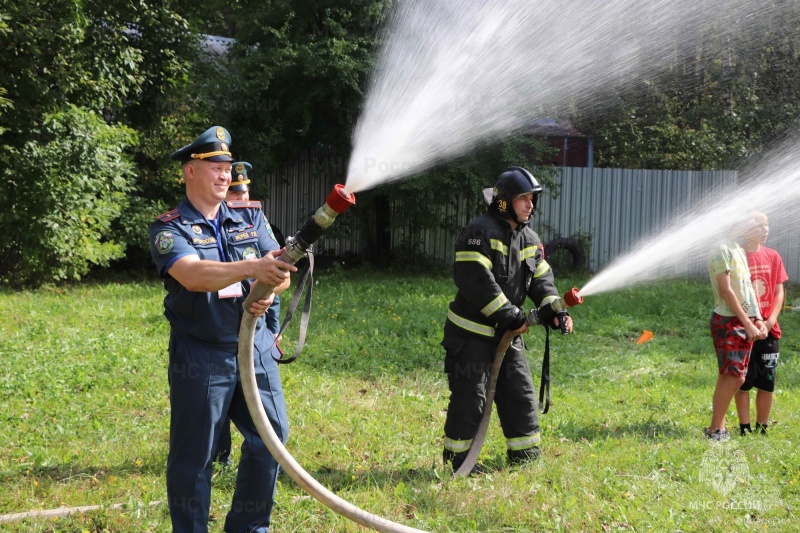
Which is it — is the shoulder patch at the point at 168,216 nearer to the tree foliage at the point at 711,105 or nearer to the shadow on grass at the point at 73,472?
the shadow on grass at the point at 73,472

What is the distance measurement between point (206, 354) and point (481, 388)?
2081 mm

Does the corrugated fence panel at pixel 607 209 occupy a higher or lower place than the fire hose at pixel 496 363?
higher

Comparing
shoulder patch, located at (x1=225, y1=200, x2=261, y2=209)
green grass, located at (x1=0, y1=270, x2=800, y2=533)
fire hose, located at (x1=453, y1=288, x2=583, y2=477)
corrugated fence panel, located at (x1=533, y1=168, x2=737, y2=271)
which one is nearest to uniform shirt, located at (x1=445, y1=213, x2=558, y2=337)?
fire hose, located at (x1=453, y1=288, x2=583, y2=477)

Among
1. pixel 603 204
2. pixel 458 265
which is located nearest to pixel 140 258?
pixel 603 204

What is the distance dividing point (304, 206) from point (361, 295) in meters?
5.48

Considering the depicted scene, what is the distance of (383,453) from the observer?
19.4ft

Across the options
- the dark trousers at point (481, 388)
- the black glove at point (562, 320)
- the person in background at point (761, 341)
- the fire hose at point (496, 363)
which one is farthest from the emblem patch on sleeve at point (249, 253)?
the person in background at point (761, 341)

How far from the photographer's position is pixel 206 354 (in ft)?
13.2

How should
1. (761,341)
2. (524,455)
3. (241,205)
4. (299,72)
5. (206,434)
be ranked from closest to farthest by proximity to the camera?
(206,434)
(241,205)
(524,455)
(761,341)
(299,72)

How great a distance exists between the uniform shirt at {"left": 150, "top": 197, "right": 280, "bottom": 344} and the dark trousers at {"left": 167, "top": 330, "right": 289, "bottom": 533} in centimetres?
9

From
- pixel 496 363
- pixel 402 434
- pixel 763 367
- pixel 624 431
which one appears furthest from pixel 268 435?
pixel 763 367

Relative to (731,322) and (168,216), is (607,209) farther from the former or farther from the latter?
(168,216)

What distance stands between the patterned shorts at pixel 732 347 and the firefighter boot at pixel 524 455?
188cm

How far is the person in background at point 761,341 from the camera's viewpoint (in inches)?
256
